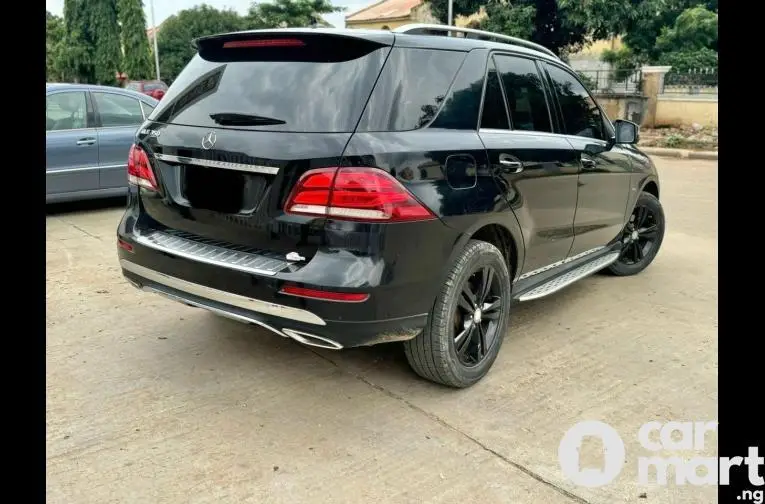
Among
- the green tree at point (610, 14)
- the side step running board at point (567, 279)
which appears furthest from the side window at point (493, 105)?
the green tree at point (610, 14)

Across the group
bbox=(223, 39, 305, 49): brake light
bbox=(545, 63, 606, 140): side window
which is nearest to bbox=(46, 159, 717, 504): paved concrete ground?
bbox=(545, 63, 606, 140): side window

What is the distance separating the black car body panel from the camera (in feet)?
9.13

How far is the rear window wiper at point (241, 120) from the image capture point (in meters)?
2.98

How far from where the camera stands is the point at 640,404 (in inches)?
131

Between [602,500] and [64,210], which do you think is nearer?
[602,500]

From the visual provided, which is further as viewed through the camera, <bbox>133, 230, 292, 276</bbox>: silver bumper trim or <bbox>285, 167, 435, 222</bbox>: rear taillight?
<bbox>133, 230, 292, 276</bbox>: silver bumper trim

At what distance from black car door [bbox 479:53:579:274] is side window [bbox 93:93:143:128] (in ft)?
17.5

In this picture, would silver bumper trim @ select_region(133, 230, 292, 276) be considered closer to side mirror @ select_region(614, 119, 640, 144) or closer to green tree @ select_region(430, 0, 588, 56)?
side mirror @ select_region(614, 119, 640, 144)

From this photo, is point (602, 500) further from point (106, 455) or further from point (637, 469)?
point (106, 455)

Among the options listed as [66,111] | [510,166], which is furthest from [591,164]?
[66,111]

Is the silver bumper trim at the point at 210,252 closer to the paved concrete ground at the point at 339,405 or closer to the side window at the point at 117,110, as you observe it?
the paved concrete ground at the point at 339,405

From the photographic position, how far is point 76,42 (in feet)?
146

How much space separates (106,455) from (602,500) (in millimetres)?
2044
